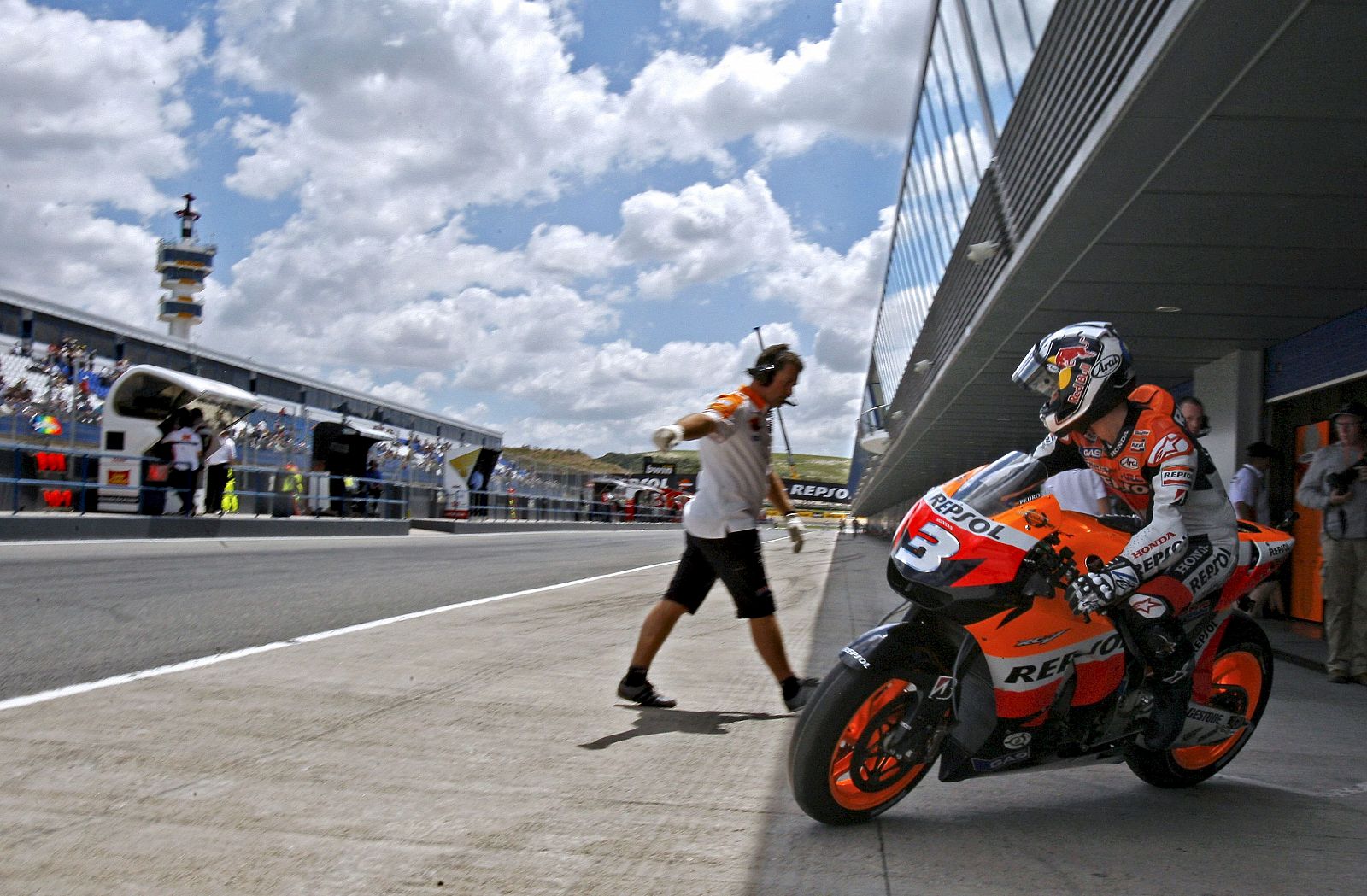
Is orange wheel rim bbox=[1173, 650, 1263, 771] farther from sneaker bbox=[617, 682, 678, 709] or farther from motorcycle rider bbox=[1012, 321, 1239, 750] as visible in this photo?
sneaker bbox=[617, 682, 678, 709]

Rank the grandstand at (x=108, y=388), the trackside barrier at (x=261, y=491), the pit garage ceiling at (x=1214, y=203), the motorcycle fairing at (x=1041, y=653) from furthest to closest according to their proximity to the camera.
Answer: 1. the grandstand at (x=108, y=388)
2. the trackside barrier at (x=261, y=491)
3. the pit garage ceiling at (x=1214, y=203)
4. the motorcycle fairing at (x=1041, y=653)

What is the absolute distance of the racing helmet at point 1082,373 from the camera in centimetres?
372

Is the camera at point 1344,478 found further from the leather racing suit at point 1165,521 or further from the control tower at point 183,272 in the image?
the control tower at point 183,272

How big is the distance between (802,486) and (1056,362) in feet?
428

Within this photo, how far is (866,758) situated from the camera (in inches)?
135

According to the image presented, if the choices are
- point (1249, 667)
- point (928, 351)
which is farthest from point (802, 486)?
point (1249, 667)

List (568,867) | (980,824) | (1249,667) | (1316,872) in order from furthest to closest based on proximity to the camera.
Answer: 1. (1249,667)
2. (980,824)
3. (1316,872)
4. (568,867)

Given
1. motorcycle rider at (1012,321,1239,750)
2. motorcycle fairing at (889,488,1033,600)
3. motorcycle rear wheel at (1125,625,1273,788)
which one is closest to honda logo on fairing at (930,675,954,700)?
motorcycle fairing at (889,488,1033,600)

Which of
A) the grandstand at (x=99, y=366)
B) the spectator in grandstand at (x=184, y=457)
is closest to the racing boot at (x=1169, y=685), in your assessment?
the grandstand at (x=99, y=366)

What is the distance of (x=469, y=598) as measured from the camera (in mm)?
10062

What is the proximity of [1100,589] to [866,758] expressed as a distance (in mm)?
799

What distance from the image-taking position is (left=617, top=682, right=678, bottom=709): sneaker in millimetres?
5340

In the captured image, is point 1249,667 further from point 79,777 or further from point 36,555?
point 36,555

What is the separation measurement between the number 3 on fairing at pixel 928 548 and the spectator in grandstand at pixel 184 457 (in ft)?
54.4
